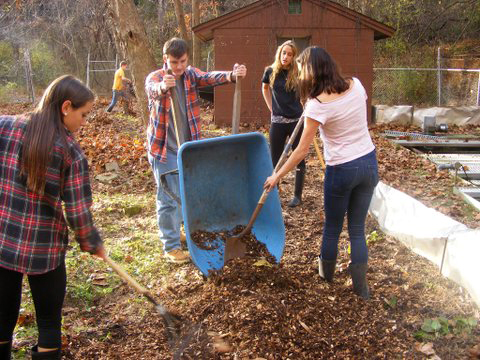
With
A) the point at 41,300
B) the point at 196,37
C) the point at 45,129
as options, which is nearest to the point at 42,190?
the point at 45,129

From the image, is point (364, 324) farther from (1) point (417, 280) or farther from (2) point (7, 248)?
(2) point (7, 248)

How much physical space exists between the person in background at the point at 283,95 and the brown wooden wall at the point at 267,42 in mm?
8047

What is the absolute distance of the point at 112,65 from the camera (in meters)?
24.3

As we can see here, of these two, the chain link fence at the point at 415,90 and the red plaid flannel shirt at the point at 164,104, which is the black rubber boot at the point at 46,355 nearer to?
the red plaid flannel shirt at the point at 164,104

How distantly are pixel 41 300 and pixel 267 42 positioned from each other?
471 inches

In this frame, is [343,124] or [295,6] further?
[295,6]

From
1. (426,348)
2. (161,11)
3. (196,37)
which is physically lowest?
(426,348)

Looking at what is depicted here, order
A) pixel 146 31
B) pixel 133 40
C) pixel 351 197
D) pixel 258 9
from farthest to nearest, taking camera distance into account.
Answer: pixel 146 31 < pixel 258 9 < pixel 133 40 < pixel 351 197

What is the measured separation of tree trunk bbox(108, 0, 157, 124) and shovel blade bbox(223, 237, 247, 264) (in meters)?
4.62

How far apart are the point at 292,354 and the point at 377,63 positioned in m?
18.9

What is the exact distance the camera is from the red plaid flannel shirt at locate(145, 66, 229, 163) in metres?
4.23

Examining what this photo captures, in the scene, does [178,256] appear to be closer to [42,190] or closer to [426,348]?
[426,348]

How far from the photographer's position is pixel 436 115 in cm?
1386

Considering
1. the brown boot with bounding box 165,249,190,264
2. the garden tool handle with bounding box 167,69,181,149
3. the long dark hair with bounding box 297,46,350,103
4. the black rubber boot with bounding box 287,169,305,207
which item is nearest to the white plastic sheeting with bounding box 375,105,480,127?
the black rubber boot with bounding box 287,169,305,207
